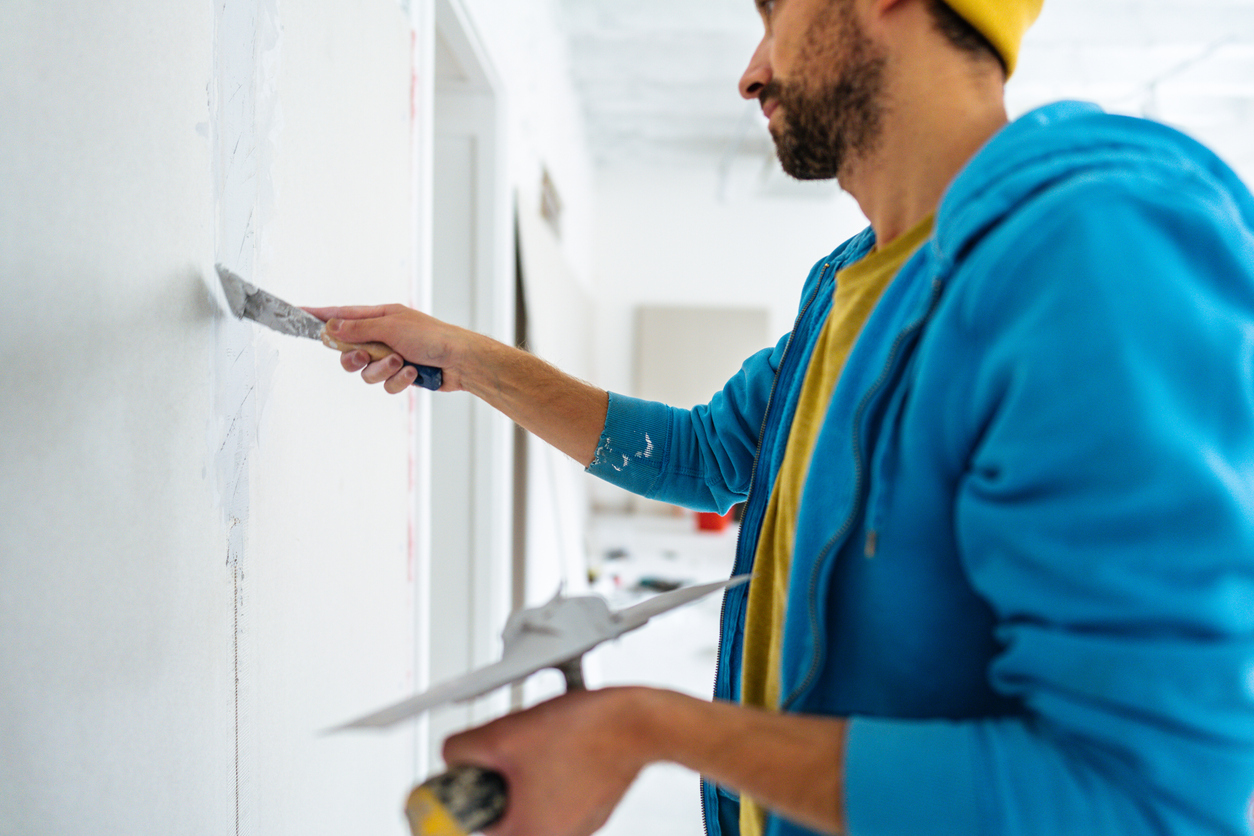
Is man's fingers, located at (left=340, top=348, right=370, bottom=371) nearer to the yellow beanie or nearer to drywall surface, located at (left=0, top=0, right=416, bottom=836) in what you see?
drywall surface, located at (left=0, top=0, right=416, bottom=836)

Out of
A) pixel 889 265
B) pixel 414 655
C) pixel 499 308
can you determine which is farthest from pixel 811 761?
pixel 499 308

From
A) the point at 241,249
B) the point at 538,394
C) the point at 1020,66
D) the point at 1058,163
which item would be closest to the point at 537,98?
the point at 538,394

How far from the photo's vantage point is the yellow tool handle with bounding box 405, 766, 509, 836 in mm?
474

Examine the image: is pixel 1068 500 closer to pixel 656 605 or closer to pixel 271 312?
pixel 656 605

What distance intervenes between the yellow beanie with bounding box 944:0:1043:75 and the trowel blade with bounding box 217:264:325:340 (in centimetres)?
75

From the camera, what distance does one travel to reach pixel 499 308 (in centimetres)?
236

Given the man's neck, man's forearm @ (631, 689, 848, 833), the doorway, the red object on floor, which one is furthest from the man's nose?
the red object on floor

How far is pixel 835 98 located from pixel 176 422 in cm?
73

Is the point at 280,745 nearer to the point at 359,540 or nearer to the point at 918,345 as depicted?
the point at 359,540

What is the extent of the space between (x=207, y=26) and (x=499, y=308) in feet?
5.37

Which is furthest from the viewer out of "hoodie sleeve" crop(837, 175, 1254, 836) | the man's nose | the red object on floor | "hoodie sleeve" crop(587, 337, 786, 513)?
the red object on floor

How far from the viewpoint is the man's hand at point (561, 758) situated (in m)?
0.52

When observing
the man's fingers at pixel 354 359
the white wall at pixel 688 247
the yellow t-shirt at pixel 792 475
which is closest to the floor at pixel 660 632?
the yellow t-shirt at pixel 792 475

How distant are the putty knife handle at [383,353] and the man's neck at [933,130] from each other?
64cm
